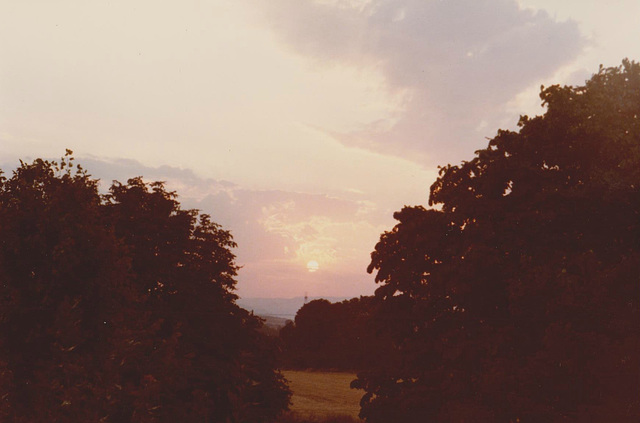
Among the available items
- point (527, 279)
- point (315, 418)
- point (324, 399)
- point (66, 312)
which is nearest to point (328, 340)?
point (324, 399)

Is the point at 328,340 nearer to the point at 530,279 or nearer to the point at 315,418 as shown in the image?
the point at 315,418

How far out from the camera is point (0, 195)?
54.5 ft

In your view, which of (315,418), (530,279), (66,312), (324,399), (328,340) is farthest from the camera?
(328,340)

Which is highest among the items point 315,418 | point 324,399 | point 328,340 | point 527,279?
point 527,279

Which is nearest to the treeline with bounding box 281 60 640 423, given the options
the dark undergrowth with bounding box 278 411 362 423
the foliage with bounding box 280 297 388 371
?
the dark undergrowth with bounding box 278 411 362 423

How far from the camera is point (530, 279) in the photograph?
19.6m

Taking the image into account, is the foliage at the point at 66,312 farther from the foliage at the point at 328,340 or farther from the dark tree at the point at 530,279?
the foliage at the point at 328,340

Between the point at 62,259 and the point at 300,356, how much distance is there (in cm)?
9528

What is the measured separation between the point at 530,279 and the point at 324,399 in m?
42.3

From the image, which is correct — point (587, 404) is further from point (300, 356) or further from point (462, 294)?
point (300, 356)

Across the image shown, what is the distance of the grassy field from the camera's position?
44.2m

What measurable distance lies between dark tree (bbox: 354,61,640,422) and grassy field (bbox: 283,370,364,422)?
16311mm

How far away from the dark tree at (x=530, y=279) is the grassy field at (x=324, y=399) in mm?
16311

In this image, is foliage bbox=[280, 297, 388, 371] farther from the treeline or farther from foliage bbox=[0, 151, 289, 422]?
foliage bbox=[0, 151, 289, 422]
